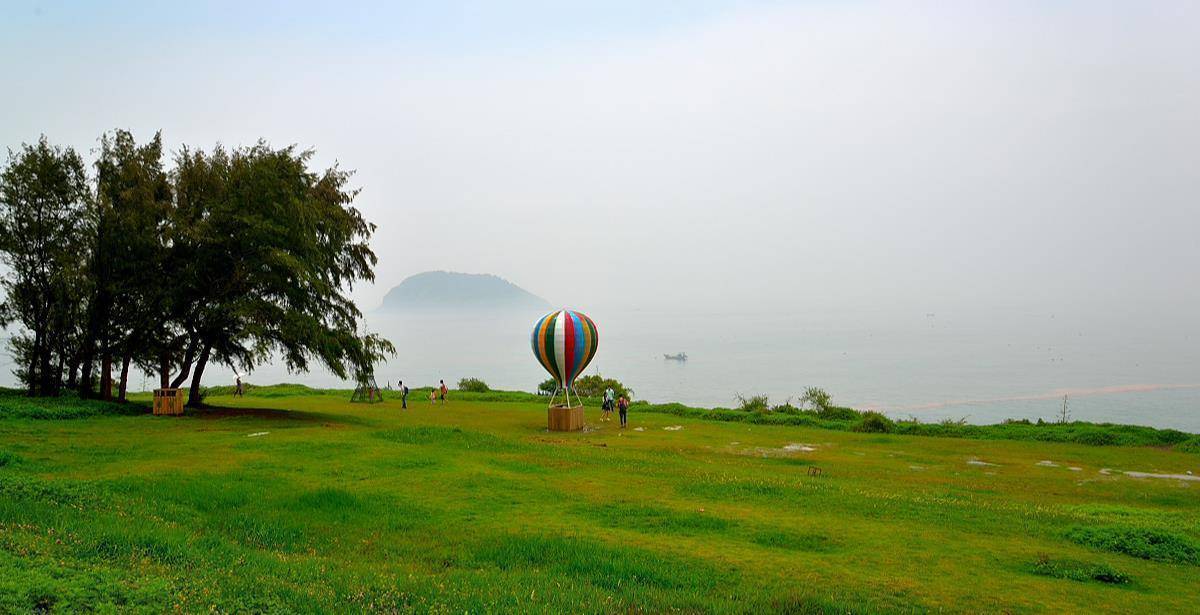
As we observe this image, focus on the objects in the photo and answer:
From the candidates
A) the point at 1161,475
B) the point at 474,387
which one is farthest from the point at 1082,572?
the point at 474,387

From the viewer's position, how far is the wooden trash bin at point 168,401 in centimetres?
2905

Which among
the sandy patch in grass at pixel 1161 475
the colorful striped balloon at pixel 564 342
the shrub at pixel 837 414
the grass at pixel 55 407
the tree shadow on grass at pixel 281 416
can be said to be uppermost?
the colorful striped balloon at pixel 564 342

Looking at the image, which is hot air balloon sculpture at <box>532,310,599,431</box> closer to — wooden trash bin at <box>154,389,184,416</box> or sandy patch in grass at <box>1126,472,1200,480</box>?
wooden trash bin at <box>154,389,184,416</box>

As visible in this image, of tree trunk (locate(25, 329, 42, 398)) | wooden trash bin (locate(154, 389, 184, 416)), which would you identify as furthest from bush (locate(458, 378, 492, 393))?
tree trunk (locate(25, 329, 42, 398))

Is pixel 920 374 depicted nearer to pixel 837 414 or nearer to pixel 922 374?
pixel 922 374

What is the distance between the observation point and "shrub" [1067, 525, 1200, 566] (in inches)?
485

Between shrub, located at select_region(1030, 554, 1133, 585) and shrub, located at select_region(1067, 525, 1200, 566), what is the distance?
80.7 inches

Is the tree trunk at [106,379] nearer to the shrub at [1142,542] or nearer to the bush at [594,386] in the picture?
the bush at [594,386]

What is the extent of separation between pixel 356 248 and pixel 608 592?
30775 millimetres

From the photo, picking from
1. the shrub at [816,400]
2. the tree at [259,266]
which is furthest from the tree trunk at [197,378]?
the shrub at [816,400]

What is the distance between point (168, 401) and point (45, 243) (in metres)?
8.54

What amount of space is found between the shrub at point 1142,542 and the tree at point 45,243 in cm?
3493

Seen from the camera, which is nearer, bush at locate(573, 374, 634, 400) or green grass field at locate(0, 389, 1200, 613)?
green grass field at locate(0, 389, 1200, 613)

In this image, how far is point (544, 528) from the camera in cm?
1237
